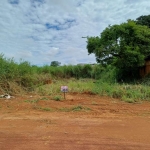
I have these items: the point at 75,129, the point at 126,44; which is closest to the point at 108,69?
the point at 126,44

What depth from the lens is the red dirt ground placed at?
3.16 metres

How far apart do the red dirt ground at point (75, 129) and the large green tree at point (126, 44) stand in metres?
8.52

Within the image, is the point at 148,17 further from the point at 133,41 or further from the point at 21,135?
the point at 21,135

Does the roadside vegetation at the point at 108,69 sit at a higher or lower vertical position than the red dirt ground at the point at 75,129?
higher

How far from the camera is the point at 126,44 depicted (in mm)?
14516

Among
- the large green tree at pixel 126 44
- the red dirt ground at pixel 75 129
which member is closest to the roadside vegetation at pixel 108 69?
the large green tree at pixel 126 44

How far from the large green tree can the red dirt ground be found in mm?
8524

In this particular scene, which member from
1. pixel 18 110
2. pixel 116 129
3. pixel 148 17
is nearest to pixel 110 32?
pixel 148 17

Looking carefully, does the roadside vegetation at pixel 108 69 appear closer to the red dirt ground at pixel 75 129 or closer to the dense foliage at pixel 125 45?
the dense foliage at pixel 125 45

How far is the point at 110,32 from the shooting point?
1508 centimetres

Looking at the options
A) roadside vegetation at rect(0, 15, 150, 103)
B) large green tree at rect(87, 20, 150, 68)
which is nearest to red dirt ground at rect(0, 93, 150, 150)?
roadside vegetation at rect(0, 15, 150, 103)

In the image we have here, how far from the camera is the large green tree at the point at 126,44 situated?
14.0m

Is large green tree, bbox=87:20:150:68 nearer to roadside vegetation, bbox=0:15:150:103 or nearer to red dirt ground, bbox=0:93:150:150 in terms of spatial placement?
roadside vegetation, bbox=0:15:150:103

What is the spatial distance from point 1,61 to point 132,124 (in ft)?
25.5
